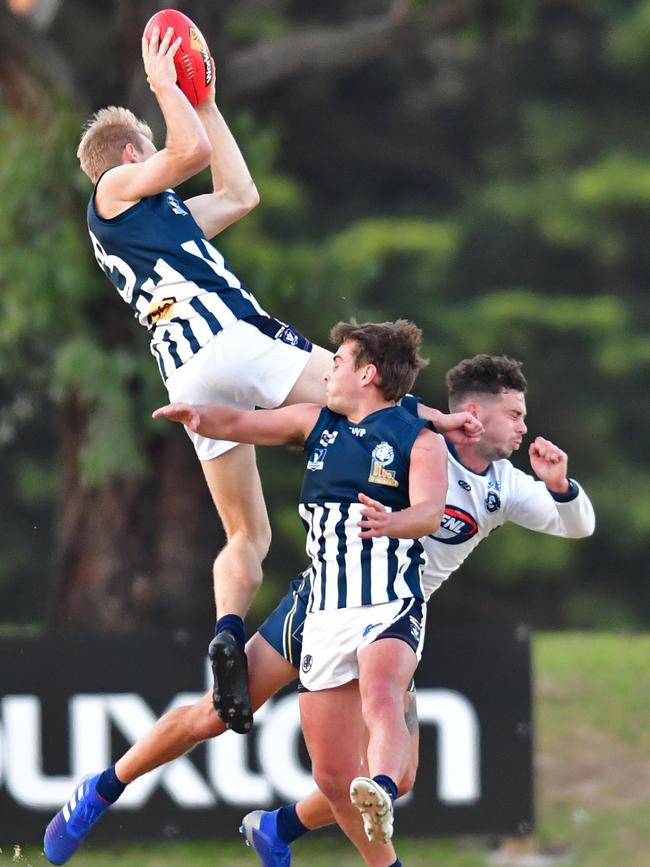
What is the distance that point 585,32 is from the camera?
18.5 meters

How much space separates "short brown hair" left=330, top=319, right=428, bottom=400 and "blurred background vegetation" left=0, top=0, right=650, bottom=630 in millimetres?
5318

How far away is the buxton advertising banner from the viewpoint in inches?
321

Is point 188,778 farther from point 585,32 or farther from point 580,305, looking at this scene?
point 585,32

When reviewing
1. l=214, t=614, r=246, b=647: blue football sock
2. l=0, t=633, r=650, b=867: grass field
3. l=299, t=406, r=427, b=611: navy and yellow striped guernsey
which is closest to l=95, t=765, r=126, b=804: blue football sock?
l=214, t=614, r=246, b=647: blue football sock

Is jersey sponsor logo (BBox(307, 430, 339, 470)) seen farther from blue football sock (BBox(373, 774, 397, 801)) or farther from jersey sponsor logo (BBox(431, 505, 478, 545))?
blue football sock (BBox(373, 774, 397, 801))

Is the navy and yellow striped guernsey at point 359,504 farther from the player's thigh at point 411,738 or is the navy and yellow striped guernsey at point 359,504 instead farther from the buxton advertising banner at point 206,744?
the buxton advertising banner at point 206,744

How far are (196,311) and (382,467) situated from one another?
2.49 feet

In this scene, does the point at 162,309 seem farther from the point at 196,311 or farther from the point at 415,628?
the point at 415,628

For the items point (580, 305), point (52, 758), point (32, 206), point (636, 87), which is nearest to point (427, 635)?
point (52, 758)

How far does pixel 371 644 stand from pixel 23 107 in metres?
5.71

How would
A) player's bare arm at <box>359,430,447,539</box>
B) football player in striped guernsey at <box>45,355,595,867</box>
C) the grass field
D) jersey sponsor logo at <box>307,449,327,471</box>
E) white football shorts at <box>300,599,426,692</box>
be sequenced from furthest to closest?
the grass field → football player in striped guernsey at <box>45,355,595,867</box> → jersey sponsor logo at <box>307,449,327,471</box> → white football shorts at <box>300,599,426,692</box> → player's bare arm at <box>359,430,447,539</box>

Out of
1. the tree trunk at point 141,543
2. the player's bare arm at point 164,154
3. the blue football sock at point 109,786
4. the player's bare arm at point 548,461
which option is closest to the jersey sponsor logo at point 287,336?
the player's bare arm at point 164,154

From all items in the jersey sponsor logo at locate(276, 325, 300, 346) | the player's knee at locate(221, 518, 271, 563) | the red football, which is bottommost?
the player's knee at locate(221, 518, 271, 563)

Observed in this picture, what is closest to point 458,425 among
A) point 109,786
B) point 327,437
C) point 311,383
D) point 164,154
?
point 327,437
